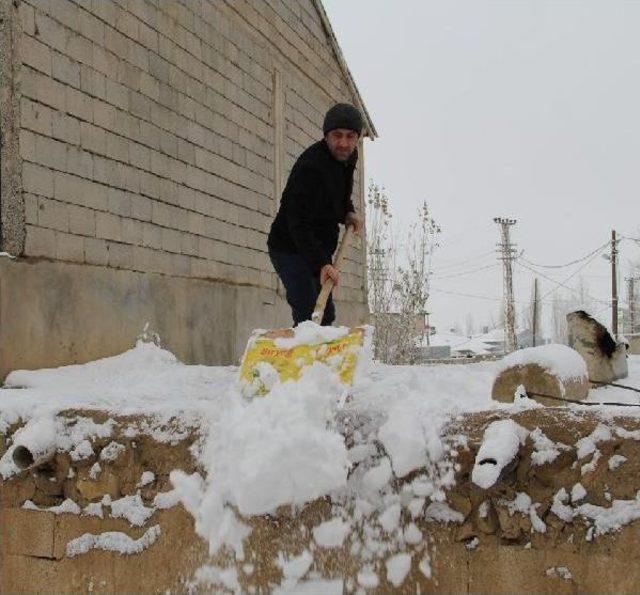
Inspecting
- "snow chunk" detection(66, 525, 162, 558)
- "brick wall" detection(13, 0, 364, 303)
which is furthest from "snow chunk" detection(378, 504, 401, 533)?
"brick wall" detection(13, 0, 364, 303)

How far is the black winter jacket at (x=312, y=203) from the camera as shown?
3.65m

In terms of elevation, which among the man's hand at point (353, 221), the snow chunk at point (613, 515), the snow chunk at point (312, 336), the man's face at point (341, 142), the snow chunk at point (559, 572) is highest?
the man's face at point (341, 142)

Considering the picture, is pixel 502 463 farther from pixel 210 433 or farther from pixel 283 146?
pixel 283 146

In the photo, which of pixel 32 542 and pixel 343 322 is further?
pixel 343 322

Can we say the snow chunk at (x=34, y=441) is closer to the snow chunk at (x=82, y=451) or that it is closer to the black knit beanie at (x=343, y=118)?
the snow chunk at (x=82, y=451)

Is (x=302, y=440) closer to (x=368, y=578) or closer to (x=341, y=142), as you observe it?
(x=368, y=578)

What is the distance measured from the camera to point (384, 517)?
240 centimetres

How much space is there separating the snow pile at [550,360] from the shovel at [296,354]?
841 millimetres

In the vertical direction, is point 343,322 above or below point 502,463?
above

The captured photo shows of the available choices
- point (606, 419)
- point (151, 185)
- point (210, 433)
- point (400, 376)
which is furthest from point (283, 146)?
point (606, 419)

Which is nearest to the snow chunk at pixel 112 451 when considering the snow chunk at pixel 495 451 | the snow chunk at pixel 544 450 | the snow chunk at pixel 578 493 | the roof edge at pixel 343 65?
the snow chunk at pixel 495 451

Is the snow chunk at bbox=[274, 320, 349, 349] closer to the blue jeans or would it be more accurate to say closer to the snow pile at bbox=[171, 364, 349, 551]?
the snow pile at bbox=[171, 364, 349, 551]

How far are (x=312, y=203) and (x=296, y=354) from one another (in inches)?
45.7

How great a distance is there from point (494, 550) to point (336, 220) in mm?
2227
